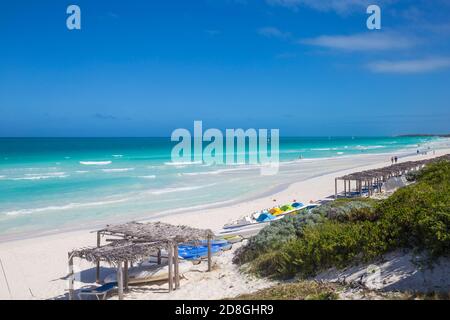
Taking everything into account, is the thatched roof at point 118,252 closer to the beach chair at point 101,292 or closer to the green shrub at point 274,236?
the beach chair at point 101,292

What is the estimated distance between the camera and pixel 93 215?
2016 centimetres

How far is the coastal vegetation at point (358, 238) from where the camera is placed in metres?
7.45

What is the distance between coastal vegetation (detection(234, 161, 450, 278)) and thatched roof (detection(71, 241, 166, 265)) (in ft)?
8.83

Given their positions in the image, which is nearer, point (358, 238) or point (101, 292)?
point (358, 238)

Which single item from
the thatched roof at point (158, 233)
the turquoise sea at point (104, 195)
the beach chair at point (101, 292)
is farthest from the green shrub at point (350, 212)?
the turquoise sea at point (104, 195)

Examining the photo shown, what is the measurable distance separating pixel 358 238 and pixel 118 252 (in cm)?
521

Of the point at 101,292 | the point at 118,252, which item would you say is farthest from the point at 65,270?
the point at 118,252

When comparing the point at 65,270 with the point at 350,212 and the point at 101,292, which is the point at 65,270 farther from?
the point at 350,212

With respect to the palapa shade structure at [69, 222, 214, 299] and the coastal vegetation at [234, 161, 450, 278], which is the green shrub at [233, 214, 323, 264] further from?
the palapa shade structure at [69, 222, 214, 299]

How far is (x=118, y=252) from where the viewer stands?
9.16 metres
